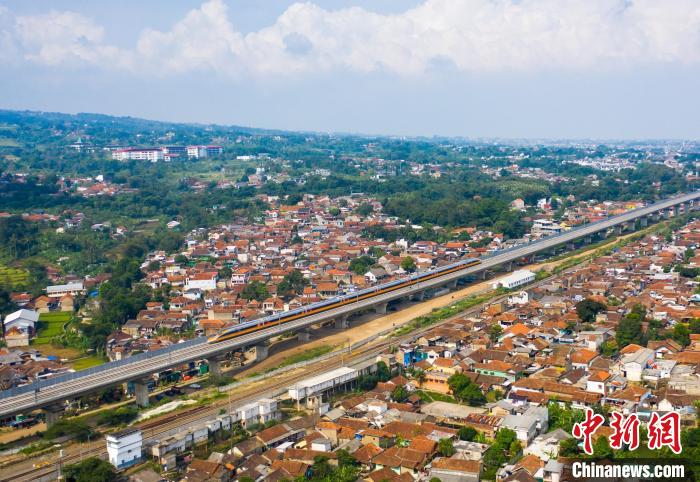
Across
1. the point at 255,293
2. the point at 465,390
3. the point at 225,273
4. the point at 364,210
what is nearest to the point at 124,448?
the point at 465,390

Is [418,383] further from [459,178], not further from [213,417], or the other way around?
[459,178]

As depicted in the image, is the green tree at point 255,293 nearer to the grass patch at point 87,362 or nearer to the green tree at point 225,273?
the green tree at point 225,273

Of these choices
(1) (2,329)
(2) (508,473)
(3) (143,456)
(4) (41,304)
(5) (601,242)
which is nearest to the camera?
(2) (508,473)

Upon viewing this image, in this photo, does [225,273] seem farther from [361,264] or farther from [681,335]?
[681,335]

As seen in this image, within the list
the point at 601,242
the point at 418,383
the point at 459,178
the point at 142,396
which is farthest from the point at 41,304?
the point at 459,178

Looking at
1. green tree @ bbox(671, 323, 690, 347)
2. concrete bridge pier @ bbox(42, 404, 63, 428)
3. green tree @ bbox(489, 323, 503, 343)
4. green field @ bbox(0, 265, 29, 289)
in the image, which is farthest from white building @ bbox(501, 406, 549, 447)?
green field @ bbox(0, 265, 29, 289)

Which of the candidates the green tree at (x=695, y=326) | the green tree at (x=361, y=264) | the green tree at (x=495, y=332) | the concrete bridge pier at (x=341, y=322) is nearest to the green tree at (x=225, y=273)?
the green tree at (x=361, y=264)
